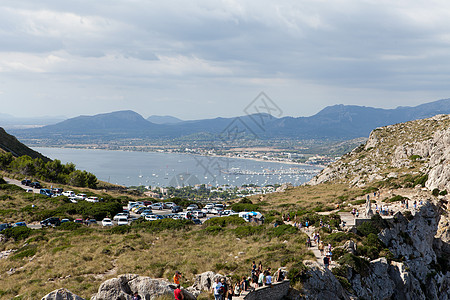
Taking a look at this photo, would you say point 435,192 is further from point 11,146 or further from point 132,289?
point 11,146

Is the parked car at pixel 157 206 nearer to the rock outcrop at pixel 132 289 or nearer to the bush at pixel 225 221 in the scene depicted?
the bush at pixel 225 221

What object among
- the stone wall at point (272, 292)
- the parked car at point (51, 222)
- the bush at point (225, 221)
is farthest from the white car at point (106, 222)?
the stone wall at point (272, 292)

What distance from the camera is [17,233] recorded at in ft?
100

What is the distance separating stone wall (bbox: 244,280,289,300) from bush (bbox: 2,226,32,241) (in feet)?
75.2

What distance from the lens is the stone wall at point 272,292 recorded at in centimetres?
1652

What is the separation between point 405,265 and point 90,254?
2380cm

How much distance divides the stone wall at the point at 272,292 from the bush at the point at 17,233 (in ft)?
75.2

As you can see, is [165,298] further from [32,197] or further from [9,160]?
[9,160]

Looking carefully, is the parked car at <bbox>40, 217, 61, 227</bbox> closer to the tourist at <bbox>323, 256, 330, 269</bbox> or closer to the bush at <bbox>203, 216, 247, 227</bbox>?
the bush at <bbox>203, 216, 247, 227</bbox>

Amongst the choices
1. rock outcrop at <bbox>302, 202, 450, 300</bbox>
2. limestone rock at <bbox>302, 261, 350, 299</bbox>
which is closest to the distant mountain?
rock outcrop at <bbox>302, 202, 450, 300</bbox>

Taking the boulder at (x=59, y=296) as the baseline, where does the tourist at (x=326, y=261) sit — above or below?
below

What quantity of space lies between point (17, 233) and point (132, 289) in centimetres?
2031

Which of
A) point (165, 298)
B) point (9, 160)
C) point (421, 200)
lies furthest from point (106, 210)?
point (9, 160)

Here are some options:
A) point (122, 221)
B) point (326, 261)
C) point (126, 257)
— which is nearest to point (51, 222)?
point (122, 221)
